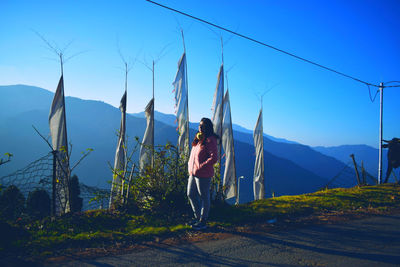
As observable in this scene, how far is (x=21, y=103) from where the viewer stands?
18650cm

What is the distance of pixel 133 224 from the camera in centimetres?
333

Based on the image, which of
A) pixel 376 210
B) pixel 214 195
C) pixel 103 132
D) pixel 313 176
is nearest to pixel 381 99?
pixel 376 210

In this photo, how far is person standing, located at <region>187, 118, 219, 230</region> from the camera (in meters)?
3.30

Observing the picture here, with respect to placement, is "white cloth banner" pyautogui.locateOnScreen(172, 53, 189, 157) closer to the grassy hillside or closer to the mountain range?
the grassy hillside

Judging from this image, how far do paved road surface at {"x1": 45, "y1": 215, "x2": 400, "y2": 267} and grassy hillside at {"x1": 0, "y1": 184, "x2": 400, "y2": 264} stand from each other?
39 centimetres

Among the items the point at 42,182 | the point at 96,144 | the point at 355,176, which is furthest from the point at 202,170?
the point at 96,144

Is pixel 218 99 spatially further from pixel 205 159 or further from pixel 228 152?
pixel 205 159

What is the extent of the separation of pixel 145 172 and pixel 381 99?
1040 centimetres

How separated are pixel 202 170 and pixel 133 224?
1175mm

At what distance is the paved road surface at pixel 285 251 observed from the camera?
7.80 ft

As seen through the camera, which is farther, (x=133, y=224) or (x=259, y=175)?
(x=259, y=175)

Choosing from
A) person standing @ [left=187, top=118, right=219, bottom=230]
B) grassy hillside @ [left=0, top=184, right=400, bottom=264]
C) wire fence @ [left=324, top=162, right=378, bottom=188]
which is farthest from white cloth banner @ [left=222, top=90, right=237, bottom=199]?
person standing @ [left=187, top=118, right=219, bottom=230]

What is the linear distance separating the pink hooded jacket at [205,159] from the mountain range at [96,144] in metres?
73.9

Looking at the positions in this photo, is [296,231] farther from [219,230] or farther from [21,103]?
[21,103]
